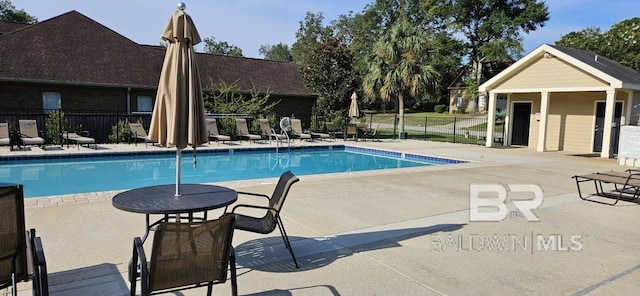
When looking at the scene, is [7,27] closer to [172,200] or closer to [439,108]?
[172,200]

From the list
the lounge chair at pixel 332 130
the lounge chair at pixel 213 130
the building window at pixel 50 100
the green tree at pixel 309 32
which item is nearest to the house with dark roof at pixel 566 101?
the lounge chair at pixel 332 130

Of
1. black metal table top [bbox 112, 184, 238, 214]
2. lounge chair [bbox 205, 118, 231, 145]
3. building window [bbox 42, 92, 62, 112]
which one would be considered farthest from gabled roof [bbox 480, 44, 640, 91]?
building window [bbox 42, 92, 62, 112]

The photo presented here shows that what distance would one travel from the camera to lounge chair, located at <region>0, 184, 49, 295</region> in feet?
8.44

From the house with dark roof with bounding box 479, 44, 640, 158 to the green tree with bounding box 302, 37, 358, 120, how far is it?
373 inches

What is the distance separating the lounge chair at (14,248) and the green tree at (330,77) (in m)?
23.3

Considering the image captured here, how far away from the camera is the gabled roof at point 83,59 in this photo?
668 inches

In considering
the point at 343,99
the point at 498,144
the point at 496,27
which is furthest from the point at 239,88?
the point at 496,27

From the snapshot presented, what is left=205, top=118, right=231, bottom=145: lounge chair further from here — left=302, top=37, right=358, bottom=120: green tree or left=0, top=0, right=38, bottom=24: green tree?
left=0, top=0, right=38, bottom=24: green tree

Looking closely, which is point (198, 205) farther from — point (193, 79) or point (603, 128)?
point (603, 128)

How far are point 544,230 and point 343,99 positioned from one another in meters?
→ 21.1

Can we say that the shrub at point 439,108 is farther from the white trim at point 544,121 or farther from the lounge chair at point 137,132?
the lounge chair at point 137,132

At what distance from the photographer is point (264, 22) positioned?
36.9 m

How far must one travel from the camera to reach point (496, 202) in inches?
273

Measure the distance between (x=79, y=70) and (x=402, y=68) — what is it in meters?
14.2
